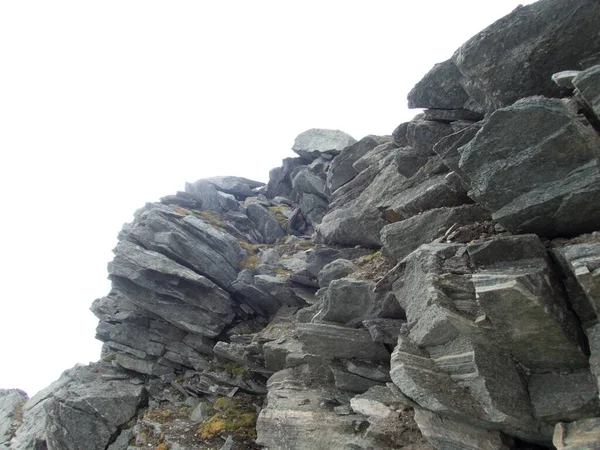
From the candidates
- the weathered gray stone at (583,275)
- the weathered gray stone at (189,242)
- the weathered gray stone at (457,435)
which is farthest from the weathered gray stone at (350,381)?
the weathered gray stone at (189,242)

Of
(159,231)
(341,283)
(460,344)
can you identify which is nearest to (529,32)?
(460,344)

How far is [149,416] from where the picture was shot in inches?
1196

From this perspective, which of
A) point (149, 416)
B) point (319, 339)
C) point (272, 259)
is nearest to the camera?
point (319, 339)

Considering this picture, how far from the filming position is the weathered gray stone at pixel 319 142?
52469mm

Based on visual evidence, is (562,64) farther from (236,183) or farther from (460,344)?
(236,183)

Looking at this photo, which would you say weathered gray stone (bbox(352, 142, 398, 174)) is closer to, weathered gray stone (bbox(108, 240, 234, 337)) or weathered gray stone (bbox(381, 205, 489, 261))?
weathered gray stone (bbox(381, 205, 489, 261))

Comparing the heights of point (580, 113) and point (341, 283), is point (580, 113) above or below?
above

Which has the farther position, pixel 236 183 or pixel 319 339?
pixel 236 183

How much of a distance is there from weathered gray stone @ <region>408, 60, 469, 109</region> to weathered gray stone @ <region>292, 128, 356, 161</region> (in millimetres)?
29687

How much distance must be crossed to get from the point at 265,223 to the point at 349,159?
19.9m

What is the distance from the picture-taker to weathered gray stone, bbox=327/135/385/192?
3584 centimetres

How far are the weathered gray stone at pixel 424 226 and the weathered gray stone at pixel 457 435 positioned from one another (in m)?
8.09

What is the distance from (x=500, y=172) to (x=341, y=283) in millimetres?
10564

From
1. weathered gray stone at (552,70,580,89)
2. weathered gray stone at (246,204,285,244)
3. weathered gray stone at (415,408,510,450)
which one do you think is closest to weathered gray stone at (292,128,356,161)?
weathered gray stone at (246,204,285,244)
